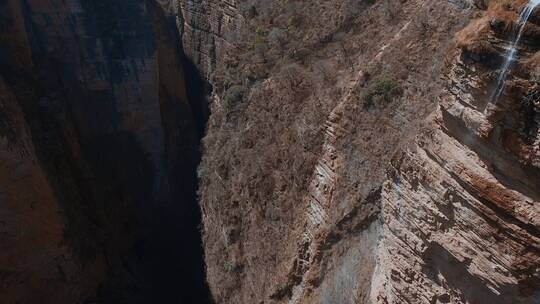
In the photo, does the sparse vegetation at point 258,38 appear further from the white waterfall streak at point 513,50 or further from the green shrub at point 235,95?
the white waterfall streak at point 513,50

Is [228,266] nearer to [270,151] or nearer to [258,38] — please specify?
[270,151]

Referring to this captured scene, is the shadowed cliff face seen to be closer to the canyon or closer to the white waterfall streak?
the canyon

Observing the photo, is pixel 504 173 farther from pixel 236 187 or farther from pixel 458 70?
pixel 236 187

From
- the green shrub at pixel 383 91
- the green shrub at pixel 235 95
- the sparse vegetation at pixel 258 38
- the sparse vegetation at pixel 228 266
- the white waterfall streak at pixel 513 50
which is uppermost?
the white waterfall streak at pixel 513 50

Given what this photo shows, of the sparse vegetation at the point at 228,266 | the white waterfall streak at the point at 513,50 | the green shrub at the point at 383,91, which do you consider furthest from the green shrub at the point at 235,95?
the white waterfall streak at the point at 513,50

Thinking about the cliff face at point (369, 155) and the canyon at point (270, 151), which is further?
the canyon at point (270, 151)

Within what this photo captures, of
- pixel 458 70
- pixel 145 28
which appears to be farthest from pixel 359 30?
pixel 145 28

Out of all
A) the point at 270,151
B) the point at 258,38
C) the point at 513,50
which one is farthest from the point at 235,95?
the point at 513,50
